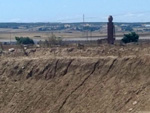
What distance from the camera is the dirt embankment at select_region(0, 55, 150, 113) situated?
43.5 m

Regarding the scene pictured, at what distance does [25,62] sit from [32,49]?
6.35m

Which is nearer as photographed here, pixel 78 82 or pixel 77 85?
pixel 77 85

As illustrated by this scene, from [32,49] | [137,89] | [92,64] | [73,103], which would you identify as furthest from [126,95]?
[32,49]

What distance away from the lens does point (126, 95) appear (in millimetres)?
43312

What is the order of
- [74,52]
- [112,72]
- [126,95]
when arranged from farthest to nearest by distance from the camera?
[74,52], [112,72], [126,95]

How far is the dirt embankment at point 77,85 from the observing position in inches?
1711

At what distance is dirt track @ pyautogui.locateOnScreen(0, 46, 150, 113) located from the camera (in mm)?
43688

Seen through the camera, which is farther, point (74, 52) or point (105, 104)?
point (74, 52)

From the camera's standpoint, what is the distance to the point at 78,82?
48.7 m

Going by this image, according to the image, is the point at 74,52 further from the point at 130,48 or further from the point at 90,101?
the point at 90,101

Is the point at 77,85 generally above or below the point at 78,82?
below

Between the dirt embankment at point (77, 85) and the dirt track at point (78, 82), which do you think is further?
the dirt track at point (78, 82)

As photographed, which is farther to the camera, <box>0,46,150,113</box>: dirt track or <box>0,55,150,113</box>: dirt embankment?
<box>0,46,150,113</box>: dirt track

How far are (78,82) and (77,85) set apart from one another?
0.46 m
